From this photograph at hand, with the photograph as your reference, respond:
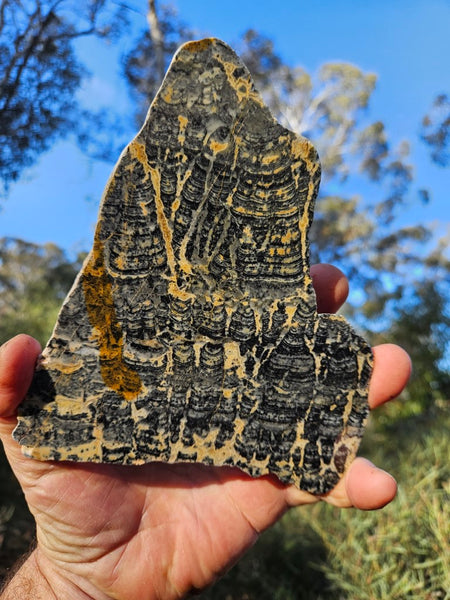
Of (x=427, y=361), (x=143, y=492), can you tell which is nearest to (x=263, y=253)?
(x=143, y=492)

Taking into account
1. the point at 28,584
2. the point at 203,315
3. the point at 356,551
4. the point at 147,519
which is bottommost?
the point at 28,584

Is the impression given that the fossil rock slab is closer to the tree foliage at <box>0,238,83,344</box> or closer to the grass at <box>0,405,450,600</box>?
the grass at <box>0,405,450,600</box>

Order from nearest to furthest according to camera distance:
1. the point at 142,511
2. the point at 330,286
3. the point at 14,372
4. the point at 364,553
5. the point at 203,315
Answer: the point at 14,372, the point at 203,315, the point at 142,511, the point at 330,286, the point at 364,553

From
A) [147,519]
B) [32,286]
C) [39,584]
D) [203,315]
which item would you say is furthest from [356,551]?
[32,286]

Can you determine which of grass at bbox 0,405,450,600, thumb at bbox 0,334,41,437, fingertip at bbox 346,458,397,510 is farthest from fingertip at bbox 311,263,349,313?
grass at bbox 0,405,450,600

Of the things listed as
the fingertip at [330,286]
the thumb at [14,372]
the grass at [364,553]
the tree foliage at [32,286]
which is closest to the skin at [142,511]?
the thumb at [14,372]

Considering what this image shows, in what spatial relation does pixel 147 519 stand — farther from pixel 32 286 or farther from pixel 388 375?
pixel 32 286

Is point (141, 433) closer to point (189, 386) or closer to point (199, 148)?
point (189, 386)
